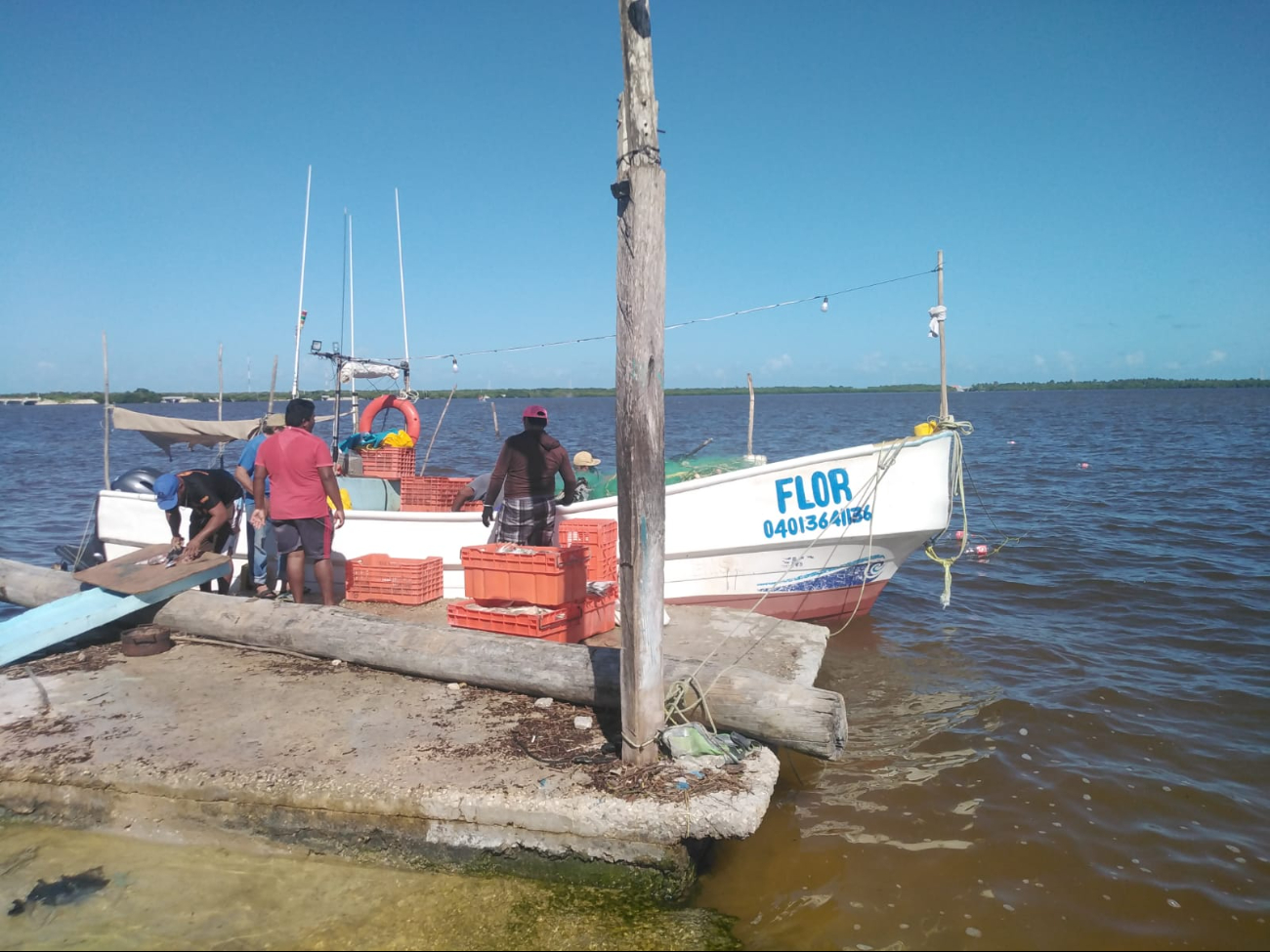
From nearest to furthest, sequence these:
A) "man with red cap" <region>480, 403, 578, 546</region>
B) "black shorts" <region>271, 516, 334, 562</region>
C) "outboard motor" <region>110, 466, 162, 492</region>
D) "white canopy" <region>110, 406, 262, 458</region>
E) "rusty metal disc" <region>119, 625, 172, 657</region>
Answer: "rusty metal disc" <region>119, 625, 172, 657</region>
"man with red cap" <region>480, 403, 578, 546</region>
"black shorts" <region>271, 516, 334, 562</region>
"white canopy" <region>110, 406, 262, 458</region>
"outboard motor" <region>110, 466, 162, 492</region>

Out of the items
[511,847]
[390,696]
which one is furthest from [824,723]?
[390,696]

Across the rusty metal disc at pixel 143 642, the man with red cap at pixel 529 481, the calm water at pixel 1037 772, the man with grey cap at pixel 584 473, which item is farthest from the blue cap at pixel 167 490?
the calm water at pixel 1037 772

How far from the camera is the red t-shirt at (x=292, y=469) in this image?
6781mm

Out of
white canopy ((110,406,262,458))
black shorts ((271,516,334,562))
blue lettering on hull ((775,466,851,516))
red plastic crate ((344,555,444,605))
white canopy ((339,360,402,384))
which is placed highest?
white canopy ((339,360,402,384))

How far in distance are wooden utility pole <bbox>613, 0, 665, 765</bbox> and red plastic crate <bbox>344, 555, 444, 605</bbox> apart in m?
4.17

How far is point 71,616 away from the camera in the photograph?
6.27 meters

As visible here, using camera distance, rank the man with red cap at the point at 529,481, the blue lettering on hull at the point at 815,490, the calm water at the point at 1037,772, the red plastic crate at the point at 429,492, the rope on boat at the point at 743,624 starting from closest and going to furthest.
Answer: the calm water at the point at 1037,772, the rope on boat at the point at 743,624, the man with red cap at the point at 529,481, the blue lettering on hull at the point at 815,490, the red plastic crate at the point at 429,492

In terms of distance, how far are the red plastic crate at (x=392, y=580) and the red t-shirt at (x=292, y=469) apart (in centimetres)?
110

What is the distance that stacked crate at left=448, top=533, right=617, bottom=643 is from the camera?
603 cm

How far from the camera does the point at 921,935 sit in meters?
3.79

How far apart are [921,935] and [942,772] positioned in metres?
1.94

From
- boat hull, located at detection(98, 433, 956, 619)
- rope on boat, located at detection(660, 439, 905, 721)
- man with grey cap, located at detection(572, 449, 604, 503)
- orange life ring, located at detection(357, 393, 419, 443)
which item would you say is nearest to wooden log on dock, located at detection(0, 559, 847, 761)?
rope on boat, located at detection(660, 439, 905, 721)

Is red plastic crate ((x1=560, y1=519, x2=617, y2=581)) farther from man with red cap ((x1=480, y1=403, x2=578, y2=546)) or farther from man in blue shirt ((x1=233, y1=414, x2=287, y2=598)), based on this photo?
man in blue shirt ((x1=233, y1=414, x2=287, y2=598))

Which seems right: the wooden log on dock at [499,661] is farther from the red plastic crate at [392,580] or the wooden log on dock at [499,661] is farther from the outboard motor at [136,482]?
the outboard motor at [136,482]
